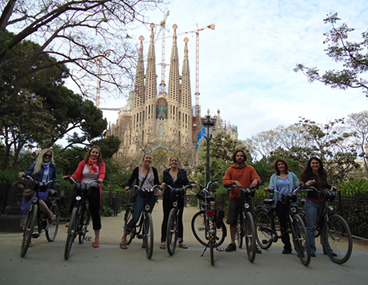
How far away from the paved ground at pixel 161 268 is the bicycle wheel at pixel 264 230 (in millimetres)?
274

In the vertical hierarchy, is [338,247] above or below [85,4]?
below

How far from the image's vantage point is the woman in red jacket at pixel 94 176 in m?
4.96

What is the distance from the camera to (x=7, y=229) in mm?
6207

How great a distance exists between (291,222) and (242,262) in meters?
1.05

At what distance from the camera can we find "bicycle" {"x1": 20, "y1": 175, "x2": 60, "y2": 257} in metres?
4.21

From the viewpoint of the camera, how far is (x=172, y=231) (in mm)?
4672

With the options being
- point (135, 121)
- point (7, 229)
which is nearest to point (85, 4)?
point (7, 229)

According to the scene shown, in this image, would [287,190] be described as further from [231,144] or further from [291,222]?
[231,144]

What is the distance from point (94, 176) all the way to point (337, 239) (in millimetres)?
4101

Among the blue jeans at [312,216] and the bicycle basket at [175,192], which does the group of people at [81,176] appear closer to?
the bicycle basket at [175,192]

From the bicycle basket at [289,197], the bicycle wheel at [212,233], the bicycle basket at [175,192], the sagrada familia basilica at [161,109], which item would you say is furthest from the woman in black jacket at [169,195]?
the sagrada familia basilica at [161,109]

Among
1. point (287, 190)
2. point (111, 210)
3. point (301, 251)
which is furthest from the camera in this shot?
point (111, 210)

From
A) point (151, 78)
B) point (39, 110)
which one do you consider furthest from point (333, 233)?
point (151, 78)

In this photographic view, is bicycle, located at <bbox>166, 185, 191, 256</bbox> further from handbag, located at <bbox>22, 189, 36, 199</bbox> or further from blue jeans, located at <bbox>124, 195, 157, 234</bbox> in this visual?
handbag, located at <bbox>22, 189, 36, 199</bbox>
